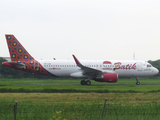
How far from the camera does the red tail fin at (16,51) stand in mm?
31625

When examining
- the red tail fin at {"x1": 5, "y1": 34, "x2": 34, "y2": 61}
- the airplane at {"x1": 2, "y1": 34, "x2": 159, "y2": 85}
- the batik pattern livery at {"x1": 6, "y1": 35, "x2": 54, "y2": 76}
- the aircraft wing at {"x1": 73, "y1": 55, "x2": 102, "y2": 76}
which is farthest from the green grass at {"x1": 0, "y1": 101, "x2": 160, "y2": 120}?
the red tail fin at {"x1": 5, "y1": 34, "x2": 34, "y2": 61}

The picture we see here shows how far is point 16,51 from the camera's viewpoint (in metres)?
31.7

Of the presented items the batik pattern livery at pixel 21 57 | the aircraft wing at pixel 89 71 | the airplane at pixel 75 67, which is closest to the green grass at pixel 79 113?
the aircraft wing at pixel 89 71

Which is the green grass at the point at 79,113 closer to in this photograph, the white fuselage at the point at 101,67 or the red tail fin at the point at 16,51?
the white fuselage at the point at 101,67

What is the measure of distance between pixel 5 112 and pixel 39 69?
20444 millimetres

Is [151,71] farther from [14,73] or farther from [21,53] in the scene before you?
[14,73]

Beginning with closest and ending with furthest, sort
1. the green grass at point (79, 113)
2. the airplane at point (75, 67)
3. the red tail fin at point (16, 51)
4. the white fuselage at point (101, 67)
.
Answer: the green grass at point (79, 113), the airplane at point (75, 67), the red tail fin at point (16, 51), the white fuselage at point (101, 67)

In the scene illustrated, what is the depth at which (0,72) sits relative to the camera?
60.7m

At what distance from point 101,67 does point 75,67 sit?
3.50 metres

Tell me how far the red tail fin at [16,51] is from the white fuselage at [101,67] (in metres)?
2.12

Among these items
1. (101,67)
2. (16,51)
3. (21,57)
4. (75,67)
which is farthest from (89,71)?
(16,51)

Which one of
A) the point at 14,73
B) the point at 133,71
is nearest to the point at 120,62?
the point at 133,71

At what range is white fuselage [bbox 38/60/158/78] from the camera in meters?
31.8

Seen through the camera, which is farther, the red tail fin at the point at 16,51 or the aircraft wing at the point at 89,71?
the red tail fin at the point at 16,51
